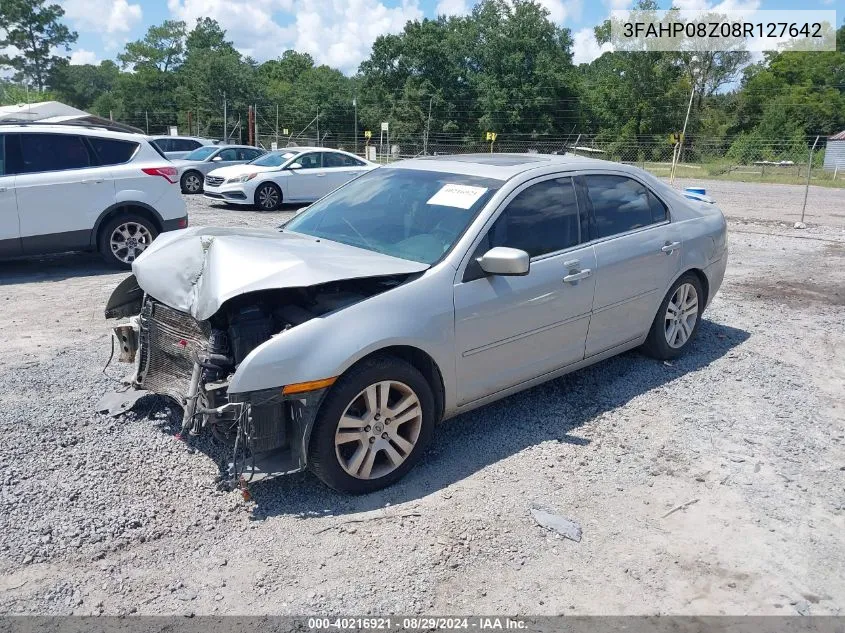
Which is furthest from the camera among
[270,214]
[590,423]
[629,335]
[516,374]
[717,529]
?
[270,214]

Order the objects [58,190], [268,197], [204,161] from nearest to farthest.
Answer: [58,190]
[268,197]
[204,161]

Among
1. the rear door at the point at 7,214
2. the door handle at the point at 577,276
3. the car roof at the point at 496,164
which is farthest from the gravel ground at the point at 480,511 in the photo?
the rear door at the point at 7,214

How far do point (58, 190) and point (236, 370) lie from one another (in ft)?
21.2

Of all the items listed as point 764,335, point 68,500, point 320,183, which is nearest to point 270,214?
point 320,183

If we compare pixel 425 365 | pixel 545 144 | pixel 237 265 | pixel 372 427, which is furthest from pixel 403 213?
pixel 545 144

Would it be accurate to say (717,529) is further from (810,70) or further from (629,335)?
(810,70)

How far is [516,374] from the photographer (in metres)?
4.51

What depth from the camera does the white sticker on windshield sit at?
14.8ft

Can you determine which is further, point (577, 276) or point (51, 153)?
point (51, 153)

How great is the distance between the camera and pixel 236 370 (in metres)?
3.49

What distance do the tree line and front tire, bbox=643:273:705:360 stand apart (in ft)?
127

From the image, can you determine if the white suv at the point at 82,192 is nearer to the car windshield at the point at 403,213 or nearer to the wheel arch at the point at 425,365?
the car windshield at the point at 403,213

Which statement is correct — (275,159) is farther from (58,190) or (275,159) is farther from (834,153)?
(834,153)

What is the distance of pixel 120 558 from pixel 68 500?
60 cm
